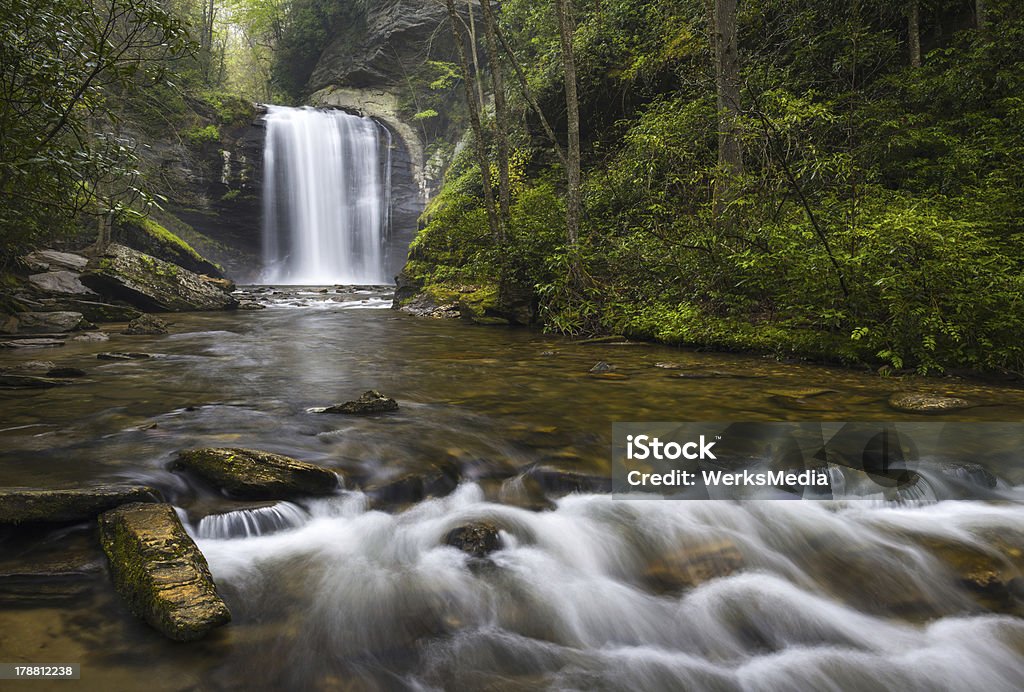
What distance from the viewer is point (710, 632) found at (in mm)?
2287

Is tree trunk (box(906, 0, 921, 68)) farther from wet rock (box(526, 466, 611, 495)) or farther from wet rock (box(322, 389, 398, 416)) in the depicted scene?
wet rock (box(322, 389, 398, 416))

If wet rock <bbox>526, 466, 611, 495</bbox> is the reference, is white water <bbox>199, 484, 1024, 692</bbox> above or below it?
below

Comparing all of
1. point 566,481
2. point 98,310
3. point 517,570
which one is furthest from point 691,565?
point 98,310

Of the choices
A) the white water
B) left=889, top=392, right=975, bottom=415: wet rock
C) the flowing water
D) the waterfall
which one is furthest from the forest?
the waterfall

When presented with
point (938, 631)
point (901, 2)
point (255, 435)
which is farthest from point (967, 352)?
point (901, 2)

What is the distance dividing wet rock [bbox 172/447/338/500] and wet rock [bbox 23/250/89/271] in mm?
11764

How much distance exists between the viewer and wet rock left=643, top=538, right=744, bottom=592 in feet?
8.44

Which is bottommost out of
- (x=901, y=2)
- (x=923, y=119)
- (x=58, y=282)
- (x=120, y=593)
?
(x=120, y=593)

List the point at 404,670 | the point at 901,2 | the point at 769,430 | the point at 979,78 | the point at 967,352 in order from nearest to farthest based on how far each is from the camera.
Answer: the point at 404,670 → the point at 769,430 → the point at 967,352 → the point at 979,78 → the point at 901,2

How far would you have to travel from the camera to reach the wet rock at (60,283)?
11052 millimetres

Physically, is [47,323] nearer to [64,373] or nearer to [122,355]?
[122,355]

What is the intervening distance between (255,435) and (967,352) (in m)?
6.40

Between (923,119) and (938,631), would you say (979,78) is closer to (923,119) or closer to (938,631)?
(923,119)

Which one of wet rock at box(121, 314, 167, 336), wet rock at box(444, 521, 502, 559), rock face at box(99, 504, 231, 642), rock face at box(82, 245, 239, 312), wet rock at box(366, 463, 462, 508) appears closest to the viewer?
rock face at box(99, 504, 231, 642)
